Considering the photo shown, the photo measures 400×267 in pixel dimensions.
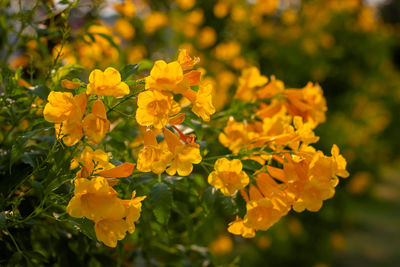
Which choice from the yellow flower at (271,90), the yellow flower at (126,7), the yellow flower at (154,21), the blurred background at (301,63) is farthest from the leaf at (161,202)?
the yellow flower at (154,21)

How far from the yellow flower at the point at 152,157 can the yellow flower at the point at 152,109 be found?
53 mm

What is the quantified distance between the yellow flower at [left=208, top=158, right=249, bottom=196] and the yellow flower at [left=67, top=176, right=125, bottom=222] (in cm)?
25

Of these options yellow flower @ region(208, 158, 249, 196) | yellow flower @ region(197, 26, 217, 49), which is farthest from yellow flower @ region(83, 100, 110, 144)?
yellow flower @ region(197, 26, 217, 49)

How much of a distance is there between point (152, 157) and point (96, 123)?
0.41ft

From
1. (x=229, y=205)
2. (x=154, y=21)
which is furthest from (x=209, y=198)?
(x=154, y=21)

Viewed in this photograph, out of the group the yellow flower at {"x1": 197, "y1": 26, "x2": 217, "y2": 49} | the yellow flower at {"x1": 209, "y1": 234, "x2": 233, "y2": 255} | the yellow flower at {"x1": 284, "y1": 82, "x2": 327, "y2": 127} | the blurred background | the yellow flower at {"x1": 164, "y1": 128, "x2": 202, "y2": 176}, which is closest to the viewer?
the yellow flower at {"x1": 164, "y1": 128, "x2": 202, "y2": 176}

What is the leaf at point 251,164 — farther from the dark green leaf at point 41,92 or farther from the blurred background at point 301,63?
the blurred background at point 301,63

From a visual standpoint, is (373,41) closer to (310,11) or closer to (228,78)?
(310,11)

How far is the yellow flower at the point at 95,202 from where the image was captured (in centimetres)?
73

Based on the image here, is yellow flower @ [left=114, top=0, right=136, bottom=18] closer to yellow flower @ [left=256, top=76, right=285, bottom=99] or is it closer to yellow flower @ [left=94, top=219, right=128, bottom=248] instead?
yellow flower @ [left=256, top=76, right=285, bottom=99]

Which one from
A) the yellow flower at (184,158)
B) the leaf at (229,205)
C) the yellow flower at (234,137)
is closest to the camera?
the yellow flower at (184,158)

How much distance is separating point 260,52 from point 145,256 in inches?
186

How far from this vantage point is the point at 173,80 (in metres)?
0.78

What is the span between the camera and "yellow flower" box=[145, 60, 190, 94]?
777 mm
